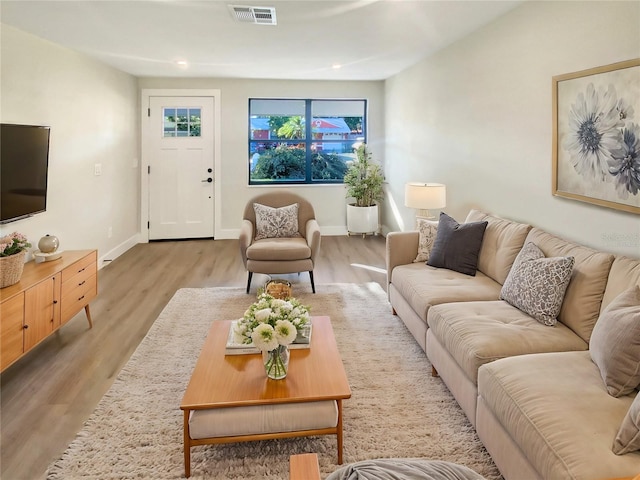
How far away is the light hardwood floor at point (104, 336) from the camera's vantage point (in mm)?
2203

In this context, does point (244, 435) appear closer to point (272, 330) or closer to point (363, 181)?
point (272, 330)

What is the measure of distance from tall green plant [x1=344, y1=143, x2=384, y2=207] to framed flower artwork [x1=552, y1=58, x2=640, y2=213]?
12.9ft

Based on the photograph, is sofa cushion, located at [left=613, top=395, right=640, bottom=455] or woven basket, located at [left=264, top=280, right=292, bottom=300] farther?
woven basket, located at [left=264, top=280, right=292, bottom=300]

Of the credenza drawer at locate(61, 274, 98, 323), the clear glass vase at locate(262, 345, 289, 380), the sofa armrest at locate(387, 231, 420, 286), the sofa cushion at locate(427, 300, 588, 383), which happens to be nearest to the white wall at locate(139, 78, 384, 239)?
the credenza drawer at locate(61, 274, 98, 323)

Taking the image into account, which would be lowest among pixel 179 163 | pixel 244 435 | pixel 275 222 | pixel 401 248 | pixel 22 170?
pixel 244 435

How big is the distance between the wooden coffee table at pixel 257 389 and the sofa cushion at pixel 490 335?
0.62m

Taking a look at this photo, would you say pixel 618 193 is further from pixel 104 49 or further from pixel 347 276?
pixel 104 49

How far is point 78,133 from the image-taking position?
183 inches

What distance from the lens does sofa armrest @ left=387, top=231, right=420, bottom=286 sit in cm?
371

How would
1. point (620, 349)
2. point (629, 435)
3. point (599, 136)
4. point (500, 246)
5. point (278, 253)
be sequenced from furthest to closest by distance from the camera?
point (278, 253) → point (500, 246) → point (599, 136) → point (620, 349) → point (629, 435)

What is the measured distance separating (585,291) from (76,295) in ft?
11.0

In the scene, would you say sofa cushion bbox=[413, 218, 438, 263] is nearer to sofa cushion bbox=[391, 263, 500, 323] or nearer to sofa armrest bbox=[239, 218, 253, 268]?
sofa cushion bbox=[391, 263, 500, 323]

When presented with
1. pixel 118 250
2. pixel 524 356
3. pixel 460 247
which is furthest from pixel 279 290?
pixel 118 250

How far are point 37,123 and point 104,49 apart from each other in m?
1.21
